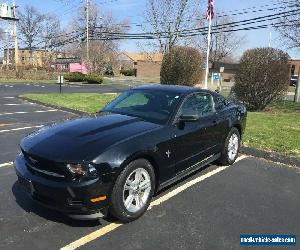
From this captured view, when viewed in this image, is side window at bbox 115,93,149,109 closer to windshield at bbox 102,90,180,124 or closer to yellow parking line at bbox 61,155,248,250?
windshield at bbox 102,90,180,124

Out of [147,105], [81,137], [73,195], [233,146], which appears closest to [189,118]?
[147,105]

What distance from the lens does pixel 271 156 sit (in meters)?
6.92

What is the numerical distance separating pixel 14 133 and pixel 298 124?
7.77 m

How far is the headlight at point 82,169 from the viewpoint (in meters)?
3.61

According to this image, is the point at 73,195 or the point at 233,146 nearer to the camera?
the point at 73,195

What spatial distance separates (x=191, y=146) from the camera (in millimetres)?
4980

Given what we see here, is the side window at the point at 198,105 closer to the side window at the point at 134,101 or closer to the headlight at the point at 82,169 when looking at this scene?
the side window at the point at 134,101

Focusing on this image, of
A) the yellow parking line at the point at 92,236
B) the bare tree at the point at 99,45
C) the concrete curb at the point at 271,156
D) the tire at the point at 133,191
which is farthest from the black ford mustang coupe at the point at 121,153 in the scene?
the bare tree at the point at 99,45

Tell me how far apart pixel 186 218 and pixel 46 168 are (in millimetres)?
1751

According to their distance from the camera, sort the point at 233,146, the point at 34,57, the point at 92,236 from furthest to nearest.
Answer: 1. the point at 34,57
2. the point at 233,146
3. the point at 92,236

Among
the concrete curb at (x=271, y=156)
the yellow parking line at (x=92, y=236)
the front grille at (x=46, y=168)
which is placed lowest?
the yellow parking line at (x=92, y=236)

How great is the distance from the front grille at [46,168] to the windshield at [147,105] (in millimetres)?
1545

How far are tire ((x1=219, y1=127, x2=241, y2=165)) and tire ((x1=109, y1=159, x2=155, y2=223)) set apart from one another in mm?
2286

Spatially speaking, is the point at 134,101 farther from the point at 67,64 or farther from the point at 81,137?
the point at 67,64
